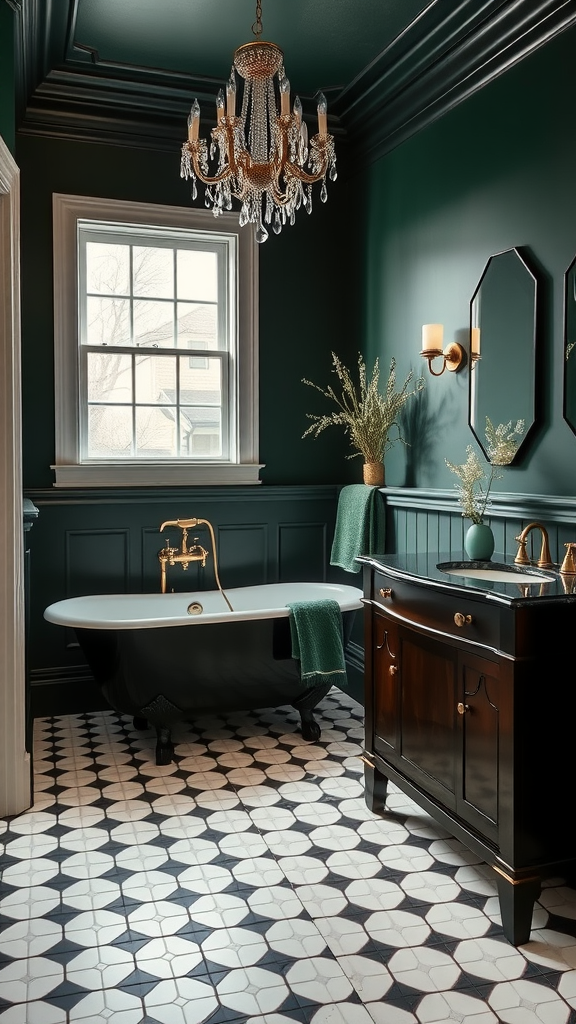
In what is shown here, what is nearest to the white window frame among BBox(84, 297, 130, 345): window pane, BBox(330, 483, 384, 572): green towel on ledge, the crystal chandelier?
BBox(84, 297, 130, 345): window pane

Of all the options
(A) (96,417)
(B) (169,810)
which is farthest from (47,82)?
(B) (169,810)

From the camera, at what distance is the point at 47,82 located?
377 centimetres

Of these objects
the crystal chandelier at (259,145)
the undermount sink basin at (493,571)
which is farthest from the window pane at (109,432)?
the undermount sink basin at (493,571)

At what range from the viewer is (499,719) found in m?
2.21

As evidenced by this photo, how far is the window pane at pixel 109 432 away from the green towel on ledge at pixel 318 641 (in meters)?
1.37

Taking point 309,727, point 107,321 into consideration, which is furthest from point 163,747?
point 107,321

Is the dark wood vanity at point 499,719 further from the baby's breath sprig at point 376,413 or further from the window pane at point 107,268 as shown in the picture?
the window pane at point 107,268

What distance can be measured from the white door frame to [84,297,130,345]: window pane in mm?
1224

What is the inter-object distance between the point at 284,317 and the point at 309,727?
2258 millimetres

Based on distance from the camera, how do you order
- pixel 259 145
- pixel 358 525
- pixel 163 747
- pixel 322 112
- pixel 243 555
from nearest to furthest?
pixel 322 112
pixel 259 145
pixel 163 747
pixel 358 525
pixel 243 555

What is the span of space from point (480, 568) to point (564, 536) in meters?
0.32

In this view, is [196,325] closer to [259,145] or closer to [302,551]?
[302,551]

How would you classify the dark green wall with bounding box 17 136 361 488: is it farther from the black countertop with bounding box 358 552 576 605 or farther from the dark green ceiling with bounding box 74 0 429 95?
the black countertop with bounding box 358 552 576 605

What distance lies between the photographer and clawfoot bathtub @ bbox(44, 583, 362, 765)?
3369 millimetres
